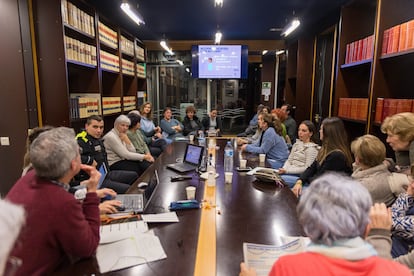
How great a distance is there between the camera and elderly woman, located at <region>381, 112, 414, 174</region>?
7.72 ft

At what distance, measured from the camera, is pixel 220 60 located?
7008 mm

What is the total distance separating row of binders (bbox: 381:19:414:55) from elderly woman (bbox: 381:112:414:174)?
79 centimetres

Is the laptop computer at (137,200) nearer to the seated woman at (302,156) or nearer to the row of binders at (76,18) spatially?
the seated woman at (302,156)

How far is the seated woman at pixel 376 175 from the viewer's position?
2051 millimetres

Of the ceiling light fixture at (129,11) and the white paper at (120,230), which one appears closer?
the white paper at (120,230)

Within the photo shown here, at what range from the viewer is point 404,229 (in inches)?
67.2

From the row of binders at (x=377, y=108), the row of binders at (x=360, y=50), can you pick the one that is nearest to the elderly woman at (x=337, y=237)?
the row of binders at (x=377, y=108)

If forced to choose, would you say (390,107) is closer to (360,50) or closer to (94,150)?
(360,50)

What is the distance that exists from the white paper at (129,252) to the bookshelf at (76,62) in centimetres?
247

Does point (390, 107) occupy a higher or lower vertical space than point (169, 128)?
higher

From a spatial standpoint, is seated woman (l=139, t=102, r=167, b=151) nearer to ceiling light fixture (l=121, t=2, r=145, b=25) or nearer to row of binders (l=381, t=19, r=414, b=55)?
ceiling light fixture (l=121, t=2, r=145, b=25)

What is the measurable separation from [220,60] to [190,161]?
4564mm

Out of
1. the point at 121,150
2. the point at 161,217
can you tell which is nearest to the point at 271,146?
the point at 121,150

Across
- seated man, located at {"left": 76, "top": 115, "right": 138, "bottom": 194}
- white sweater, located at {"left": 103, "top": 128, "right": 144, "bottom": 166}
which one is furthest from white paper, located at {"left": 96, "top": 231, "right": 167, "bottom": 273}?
white sweater, located at {"left": 103, "top": 128, "right": 144, "bottom": 166}
